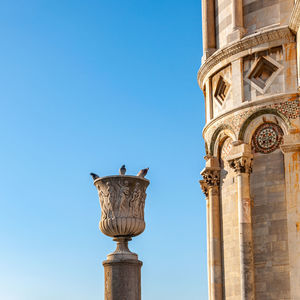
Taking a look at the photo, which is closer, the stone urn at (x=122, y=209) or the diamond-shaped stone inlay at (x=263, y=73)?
the diamond-shaped stone inlay at (x=263, y=73)

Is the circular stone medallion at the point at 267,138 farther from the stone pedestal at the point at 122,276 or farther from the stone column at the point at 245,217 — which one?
the stone pedestal at the point at 122,276

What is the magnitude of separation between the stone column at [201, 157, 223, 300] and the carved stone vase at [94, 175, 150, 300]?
2.22m

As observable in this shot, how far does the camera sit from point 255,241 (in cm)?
2338

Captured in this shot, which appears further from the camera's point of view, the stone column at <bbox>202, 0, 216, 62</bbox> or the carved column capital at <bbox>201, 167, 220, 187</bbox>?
the stone column at <bbox>202, 0, 216, 62</bbox>

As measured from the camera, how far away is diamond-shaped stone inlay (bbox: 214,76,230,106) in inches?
1014

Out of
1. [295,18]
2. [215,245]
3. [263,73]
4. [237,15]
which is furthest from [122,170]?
[295,18]

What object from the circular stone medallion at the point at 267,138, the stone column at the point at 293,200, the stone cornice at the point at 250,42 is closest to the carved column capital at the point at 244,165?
the circular stone medallion at the point at 267,138

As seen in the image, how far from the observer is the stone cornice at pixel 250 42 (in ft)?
78.3

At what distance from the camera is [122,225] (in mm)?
25000

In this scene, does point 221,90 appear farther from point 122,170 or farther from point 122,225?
point 122,225

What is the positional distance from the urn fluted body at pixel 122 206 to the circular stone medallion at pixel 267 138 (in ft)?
13.8

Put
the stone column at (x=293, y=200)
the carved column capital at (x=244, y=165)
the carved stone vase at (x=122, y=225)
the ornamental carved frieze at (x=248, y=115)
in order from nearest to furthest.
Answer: the stone column at (x=293, y=200), the ornamental carved frieze at (x=248, y=115), the carved column capital at (x=244, y=165), the carved stone vase at (x=122, y=225)

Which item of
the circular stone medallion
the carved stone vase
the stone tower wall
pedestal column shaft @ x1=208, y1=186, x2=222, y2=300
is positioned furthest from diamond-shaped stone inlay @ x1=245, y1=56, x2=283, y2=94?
the carved stone vase

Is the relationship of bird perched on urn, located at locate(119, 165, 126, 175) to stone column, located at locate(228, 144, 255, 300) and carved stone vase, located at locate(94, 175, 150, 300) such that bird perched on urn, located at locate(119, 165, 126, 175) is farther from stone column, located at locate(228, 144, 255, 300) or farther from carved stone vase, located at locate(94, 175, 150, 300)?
stone column, located at locate(228, 144, 255, 300)
